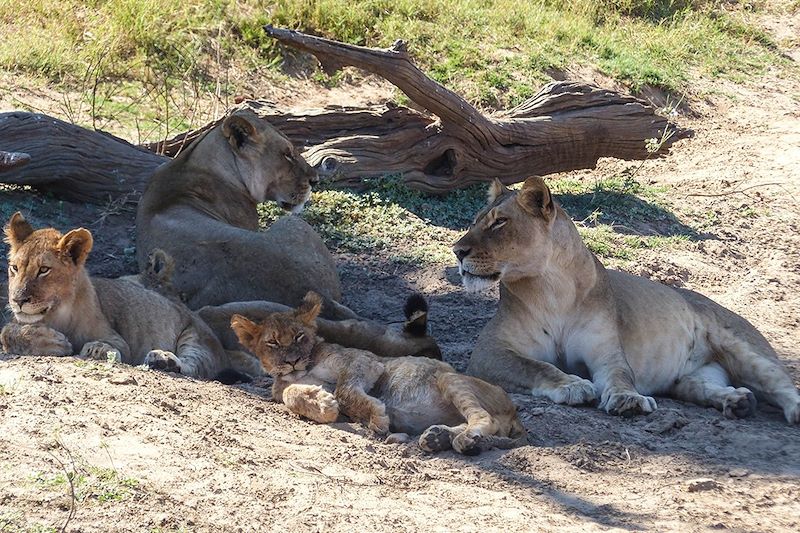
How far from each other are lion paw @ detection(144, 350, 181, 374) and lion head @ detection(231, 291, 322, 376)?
18.9 inches

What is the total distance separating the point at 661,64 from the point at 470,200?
5562 millimetres

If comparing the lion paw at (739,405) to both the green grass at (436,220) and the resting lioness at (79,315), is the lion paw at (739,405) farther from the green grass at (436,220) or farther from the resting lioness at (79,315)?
the green grass at (436,220)

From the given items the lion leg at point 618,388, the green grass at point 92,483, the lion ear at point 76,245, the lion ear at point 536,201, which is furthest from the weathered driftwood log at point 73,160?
the green grass at point 92,483

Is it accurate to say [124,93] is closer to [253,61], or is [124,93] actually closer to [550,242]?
[253,61]

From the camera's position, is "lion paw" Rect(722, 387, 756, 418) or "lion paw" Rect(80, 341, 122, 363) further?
"lion paw" Rect(722, 387, 756, 418)

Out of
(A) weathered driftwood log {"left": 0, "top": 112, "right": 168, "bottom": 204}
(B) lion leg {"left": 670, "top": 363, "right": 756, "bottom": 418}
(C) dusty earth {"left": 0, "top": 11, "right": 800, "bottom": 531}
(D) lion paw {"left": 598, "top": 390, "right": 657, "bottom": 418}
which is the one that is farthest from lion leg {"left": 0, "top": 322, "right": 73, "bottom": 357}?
(B) lion leg {"left": 670, "top": 363, "right": 756, "bottom": 418}

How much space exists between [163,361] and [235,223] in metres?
2.94

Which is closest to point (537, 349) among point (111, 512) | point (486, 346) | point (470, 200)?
point (486, 346)

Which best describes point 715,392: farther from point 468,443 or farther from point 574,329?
point 468,443

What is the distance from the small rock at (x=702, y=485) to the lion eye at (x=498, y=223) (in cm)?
225

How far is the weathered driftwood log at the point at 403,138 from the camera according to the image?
380 inches

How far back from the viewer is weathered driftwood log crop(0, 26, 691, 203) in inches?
380

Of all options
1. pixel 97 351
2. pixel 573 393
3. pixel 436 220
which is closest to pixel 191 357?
pixel 97 351

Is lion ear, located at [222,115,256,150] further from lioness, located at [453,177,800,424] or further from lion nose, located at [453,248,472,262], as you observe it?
lion nose, located at [453,248,472,262]
